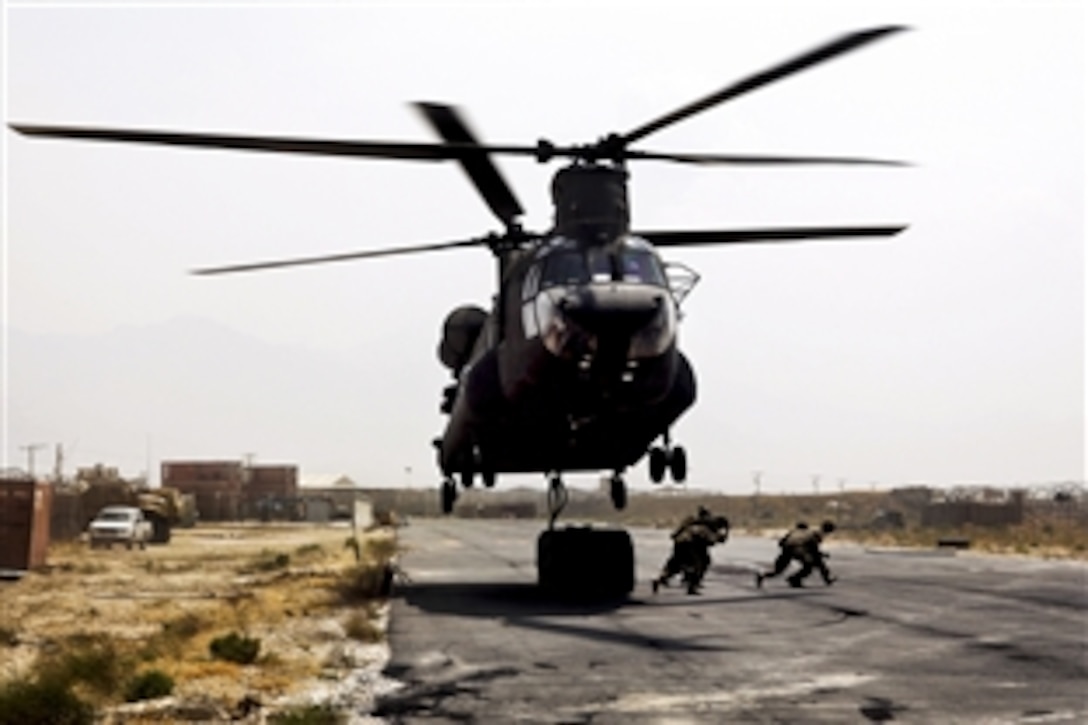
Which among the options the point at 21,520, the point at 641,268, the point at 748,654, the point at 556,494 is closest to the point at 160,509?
the point at 21,520

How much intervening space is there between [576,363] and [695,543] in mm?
7177

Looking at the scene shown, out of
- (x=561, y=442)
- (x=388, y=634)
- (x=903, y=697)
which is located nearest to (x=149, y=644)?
(x=388, y=634)

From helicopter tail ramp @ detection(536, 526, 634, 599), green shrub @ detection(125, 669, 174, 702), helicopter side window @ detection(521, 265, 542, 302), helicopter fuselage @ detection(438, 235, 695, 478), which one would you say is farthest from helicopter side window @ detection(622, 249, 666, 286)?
green shrub @ detection(125, 669, 174, 702)

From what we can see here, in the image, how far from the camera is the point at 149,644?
15234mm

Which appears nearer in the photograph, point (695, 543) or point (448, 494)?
point (695, 543)

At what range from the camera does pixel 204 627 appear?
17688mm

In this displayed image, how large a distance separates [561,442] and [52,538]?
3858 cm

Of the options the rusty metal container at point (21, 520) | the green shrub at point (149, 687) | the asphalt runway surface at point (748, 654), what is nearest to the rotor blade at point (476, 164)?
the asphalt runway surface at point (748, 654)

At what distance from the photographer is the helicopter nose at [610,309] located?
14.4 m

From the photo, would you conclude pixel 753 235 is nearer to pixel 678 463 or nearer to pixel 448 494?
pixel 678 463

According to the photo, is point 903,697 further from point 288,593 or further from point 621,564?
point 288,593

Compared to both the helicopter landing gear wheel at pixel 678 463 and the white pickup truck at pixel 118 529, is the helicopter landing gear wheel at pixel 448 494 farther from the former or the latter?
the white pickup truck at pixel 118 529

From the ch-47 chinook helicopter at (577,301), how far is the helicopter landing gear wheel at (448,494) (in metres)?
4.09

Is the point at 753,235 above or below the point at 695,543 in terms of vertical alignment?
above
